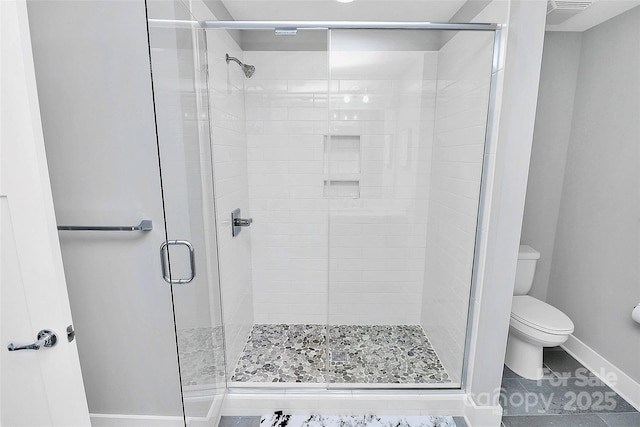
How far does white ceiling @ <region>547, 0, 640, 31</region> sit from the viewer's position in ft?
6.06

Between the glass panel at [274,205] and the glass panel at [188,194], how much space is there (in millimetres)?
287

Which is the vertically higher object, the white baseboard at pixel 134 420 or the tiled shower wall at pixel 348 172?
the tiled shower wall at pixel 348 172

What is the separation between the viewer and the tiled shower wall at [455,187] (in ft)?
5.54

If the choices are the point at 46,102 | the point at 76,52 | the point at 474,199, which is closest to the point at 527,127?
the point at 474,199

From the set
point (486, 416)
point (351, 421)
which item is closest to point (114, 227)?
point (351, 421)

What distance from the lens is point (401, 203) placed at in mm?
2367

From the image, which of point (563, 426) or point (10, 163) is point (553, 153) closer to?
point (563, 426)

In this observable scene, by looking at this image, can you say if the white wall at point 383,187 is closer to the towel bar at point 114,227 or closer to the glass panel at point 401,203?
the glass panel at point 401,203

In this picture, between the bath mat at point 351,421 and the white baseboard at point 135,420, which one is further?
the bath mat at point 351,421

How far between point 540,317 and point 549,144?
128cm

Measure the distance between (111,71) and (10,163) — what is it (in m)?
0.68

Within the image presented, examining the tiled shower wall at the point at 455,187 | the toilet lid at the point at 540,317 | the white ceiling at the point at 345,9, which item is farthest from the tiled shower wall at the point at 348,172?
the toilet lid at the point at 540,317

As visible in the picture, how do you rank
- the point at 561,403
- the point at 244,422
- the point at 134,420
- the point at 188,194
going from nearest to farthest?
1. the point at 188,194
2. the point at 134,420
3. the point at 244,422
4. the point at 561,403

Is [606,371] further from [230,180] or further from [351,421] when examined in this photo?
[230,180]
